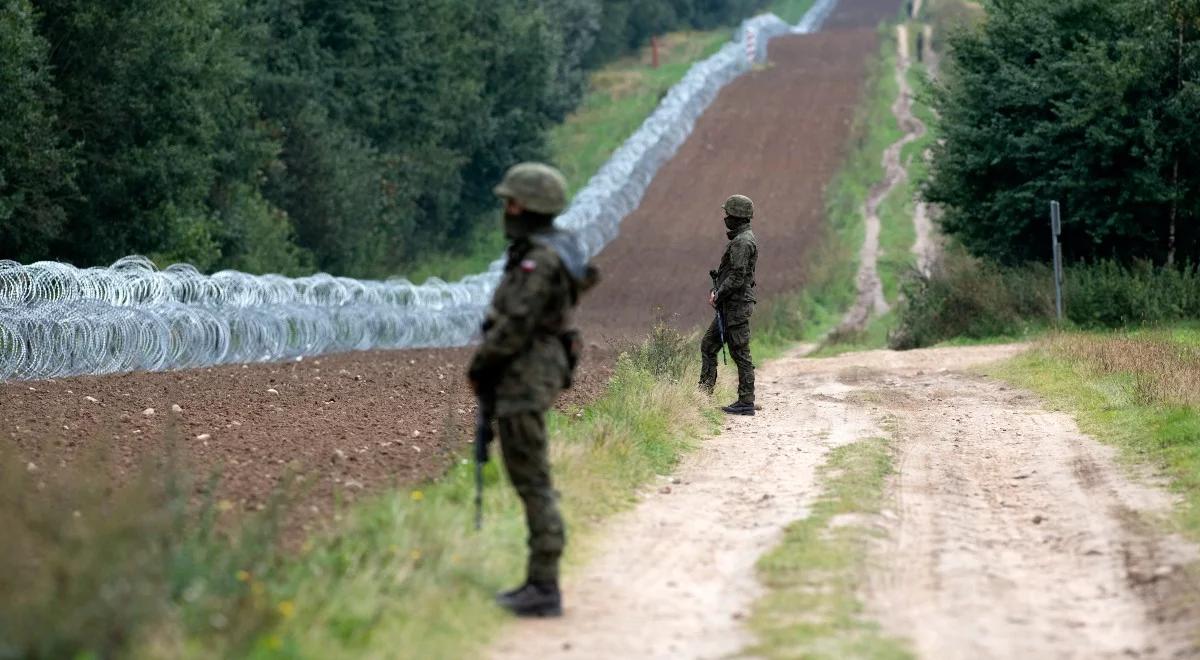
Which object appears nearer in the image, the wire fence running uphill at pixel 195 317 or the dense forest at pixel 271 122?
the wire fence running uphill at pixel 195 317

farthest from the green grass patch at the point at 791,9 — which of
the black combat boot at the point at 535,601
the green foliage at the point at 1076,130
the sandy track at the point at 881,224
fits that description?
the black combat boot at the point at 535,601

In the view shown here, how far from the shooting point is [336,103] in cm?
5209

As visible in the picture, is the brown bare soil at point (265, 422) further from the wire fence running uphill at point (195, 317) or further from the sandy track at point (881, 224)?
the sandy track at point (881, 224)

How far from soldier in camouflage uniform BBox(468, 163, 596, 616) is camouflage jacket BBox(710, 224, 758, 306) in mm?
8689

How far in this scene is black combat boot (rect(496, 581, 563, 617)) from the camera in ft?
27.2

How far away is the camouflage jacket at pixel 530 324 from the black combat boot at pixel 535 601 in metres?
0.90

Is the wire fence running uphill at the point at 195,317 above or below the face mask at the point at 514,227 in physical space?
below

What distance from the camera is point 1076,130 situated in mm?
29844

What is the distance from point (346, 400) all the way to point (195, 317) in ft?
20.8

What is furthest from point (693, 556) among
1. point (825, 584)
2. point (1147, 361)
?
point (1147, 361)

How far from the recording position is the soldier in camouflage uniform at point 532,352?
8.34m

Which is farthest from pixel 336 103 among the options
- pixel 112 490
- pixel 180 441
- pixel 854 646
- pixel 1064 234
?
pixel 854 646

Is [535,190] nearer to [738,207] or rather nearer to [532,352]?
[532,352]

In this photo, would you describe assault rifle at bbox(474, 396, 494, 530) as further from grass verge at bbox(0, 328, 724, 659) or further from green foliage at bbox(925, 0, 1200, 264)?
green foliage at bbox(925, 0, 1200, 264)
